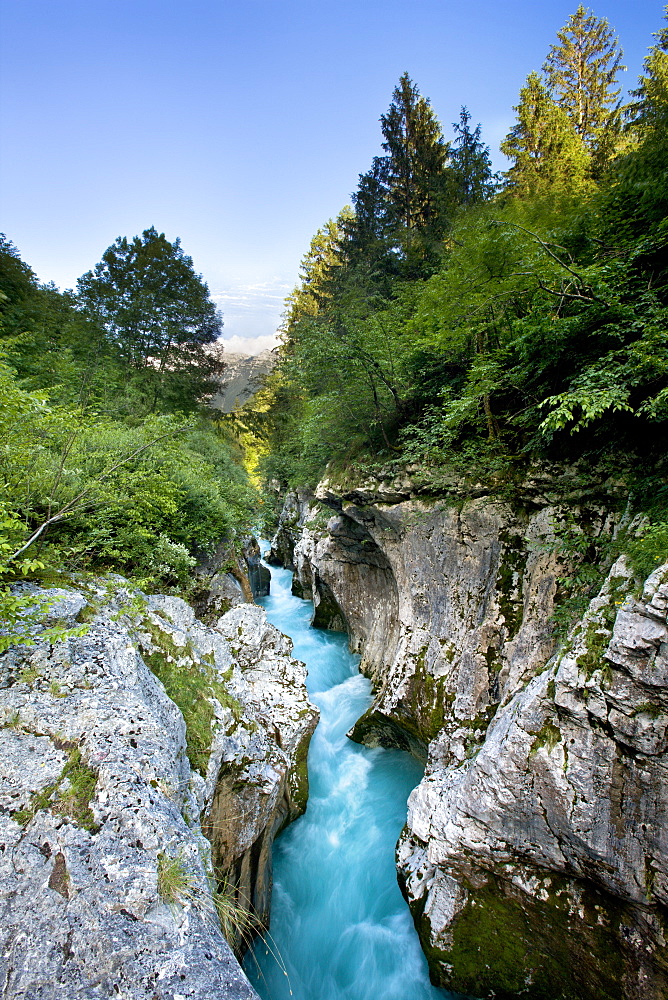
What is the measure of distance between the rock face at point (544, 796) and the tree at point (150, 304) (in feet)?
45.3

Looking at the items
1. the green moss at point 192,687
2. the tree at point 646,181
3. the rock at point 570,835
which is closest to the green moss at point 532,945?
the rock at point 570,835

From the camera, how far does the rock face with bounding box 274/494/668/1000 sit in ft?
12.9

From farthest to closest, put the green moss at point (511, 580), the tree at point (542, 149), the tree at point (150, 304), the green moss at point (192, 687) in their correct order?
the tree at point (150, 304) < the tree at point (542, 149) < the green moss at point (511, 580) < the green moss at point (192, 687)

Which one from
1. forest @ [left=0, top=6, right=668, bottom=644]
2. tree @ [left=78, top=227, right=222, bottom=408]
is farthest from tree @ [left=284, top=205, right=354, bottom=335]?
tree @ [left=78, top=227, right=222, bottom=408]

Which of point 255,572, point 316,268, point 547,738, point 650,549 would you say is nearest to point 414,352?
point 650,549

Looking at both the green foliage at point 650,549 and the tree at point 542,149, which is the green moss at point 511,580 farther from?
the tree at point 542,149

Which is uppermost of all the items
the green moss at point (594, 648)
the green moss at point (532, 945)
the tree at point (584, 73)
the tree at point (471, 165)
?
the tree at point (584, 73)

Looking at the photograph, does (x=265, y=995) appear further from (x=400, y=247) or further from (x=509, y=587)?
(x=400, y=247)

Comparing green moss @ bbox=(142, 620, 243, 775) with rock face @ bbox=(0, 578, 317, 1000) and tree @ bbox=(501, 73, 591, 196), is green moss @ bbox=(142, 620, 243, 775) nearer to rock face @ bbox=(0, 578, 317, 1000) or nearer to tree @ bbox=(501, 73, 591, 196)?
rock face @ bbox=(0, 578, 317, 1000)

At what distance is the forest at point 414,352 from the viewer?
4.89m

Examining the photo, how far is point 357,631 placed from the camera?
39.5ft

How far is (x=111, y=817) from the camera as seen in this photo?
2686 millimetres

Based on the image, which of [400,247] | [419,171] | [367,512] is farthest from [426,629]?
[419,171]

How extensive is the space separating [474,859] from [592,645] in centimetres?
322
